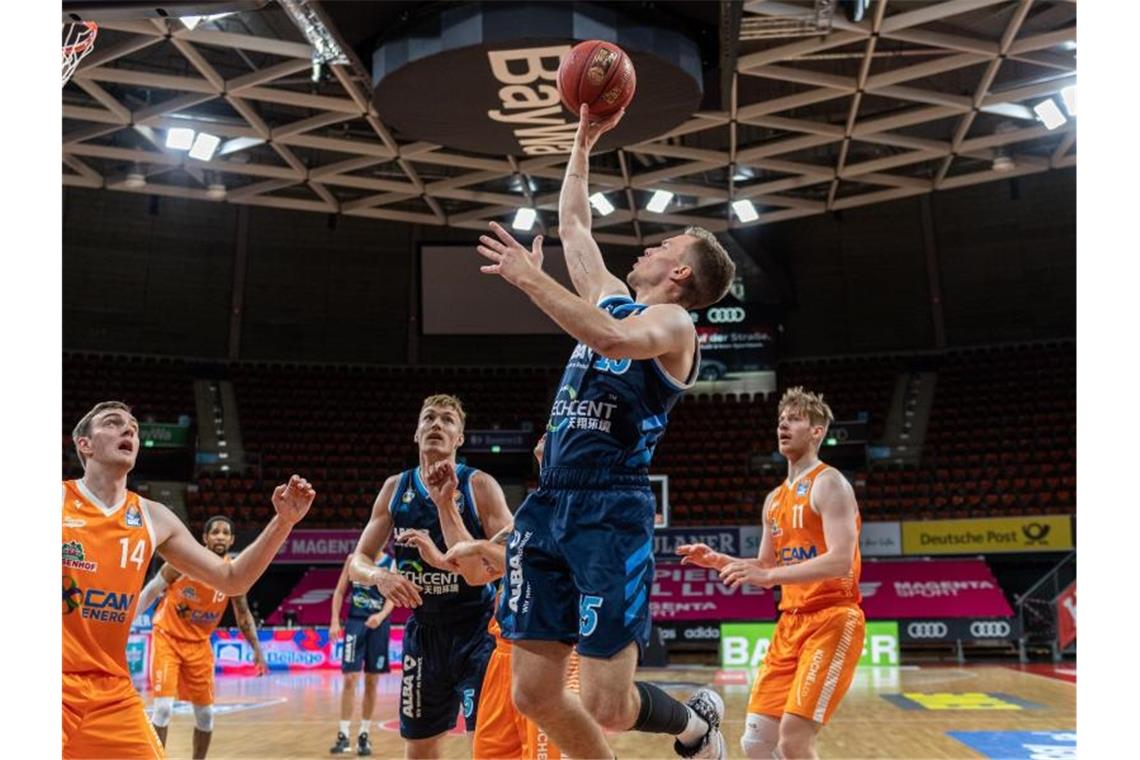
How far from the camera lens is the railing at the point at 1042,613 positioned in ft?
57.4

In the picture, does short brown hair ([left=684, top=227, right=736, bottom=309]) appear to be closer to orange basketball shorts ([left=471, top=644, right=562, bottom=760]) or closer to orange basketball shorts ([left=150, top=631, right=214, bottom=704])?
orange basketball shorts ([left=471, top=644, right=562, bottom=760])

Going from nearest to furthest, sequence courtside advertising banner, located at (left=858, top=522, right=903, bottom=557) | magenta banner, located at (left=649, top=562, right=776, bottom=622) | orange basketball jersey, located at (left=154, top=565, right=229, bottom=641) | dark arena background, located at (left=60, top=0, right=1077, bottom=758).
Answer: orange basketball jersey, located at (left=154, top=565, right=229, bottom=641), dark arena background, located at (left=60, top=0, right=1077, bottom=758), magenta banner, located at (left=649, top=562, right=776, bottom=622), courtside advertising banner, located at (left=858, top=522, right=903, bottom=557)

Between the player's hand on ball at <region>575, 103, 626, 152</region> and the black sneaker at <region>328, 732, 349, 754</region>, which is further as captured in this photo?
the black sneaker at <region>328, 732, 349, 754</region>

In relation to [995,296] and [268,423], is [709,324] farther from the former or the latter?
[268,423]

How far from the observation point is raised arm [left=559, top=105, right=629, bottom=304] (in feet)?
14.3

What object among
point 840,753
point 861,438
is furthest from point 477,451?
point 840,753

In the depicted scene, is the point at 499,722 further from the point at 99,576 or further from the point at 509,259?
the point at 509,259

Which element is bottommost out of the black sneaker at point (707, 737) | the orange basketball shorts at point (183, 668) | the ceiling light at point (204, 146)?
the orange basketball shorts at point (183, 668)

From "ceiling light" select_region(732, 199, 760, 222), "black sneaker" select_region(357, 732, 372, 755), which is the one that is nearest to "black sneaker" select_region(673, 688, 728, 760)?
"black sneaker" select_region(357, 732, 372, 755)

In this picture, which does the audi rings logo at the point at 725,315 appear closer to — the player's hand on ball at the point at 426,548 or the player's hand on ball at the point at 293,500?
the player's hand on ball at the point at 426,548

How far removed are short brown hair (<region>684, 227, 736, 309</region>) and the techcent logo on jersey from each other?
7.63 ft

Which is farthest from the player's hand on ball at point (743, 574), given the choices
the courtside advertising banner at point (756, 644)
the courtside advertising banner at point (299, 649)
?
the courtside advertising banner at point (299, 649)

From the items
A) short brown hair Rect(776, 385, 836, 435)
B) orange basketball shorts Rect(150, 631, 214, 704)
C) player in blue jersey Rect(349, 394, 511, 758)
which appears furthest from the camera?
orange basketball shorts Rect(150, 631, 214, 704)

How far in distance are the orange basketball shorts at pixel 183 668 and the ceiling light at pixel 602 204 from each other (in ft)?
47.4
